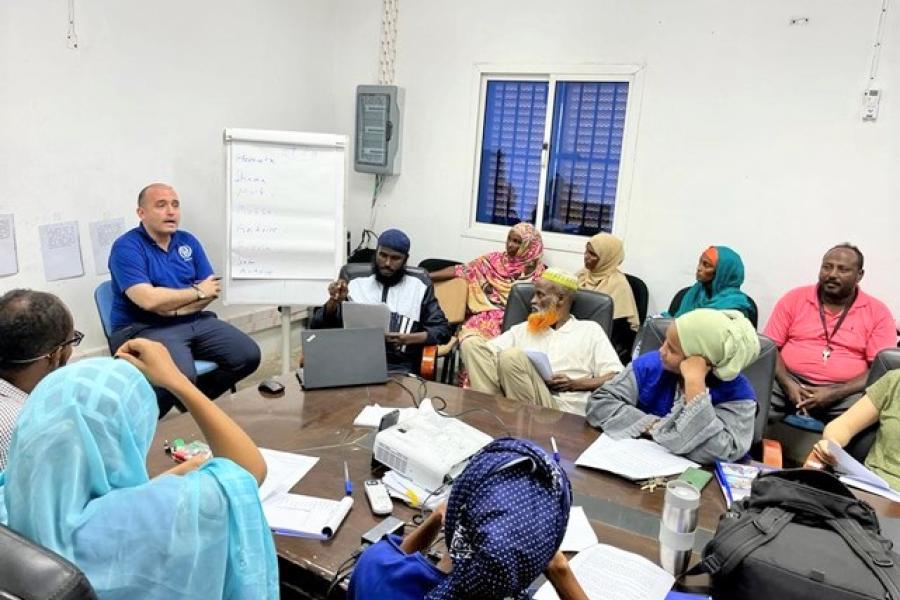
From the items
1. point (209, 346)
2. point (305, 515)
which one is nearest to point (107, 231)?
point (209, 346)

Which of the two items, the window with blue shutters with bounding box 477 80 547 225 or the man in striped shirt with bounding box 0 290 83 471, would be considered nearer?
the man in striped shirt with bounding box 0 290 83 471

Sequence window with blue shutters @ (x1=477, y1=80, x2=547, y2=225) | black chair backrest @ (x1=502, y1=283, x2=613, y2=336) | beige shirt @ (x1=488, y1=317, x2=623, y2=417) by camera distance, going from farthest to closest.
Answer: window with blue shutters @ (x1=477, y1=80, x2=547, y2=225) < black chair backrest @ (x1=502, y1=283, x2=613, y2=336) < beige shirt @ (x1=488, y1=317, x2=623, y2=417)

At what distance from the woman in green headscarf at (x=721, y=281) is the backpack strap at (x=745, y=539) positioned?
2.45m

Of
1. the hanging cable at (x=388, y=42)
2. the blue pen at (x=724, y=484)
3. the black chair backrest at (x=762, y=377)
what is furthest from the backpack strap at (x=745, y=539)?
the hanging cable at (x=388, y=42)

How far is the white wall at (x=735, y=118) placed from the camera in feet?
11.2

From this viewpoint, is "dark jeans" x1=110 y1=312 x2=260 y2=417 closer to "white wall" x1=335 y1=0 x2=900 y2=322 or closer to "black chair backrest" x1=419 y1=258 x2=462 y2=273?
"black chair backrest" x1=419 y1=258 x2=462 y2=273

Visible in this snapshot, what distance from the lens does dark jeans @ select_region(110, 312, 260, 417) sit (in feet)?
10.4

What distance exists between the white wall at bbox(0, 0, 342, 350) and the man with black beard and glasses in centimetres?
141

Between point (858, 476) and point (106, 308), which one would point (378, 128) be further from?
point (858, 476)

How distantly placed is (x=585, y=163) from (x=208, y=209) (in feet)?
8.47

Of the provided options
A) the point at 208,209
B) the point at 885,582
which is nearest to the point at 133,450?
the point at 885,582

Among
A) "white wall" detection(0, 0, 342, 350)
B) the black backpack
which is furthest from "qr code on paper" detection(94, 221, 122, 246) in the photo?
the black backpack

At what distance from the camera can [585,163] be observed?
170 inches

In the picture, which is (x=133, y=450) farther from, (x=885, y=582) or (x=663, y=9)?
(x=663, y=9)
